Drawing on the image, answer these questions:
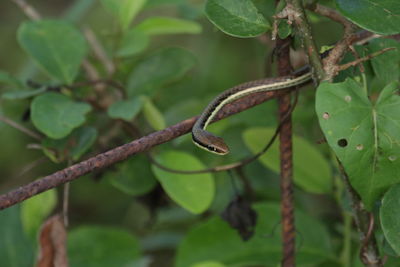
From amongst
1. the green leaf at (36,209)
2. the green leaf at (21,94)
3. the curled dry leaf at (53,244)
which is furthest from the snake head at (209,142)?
the green leaf at (36,209)

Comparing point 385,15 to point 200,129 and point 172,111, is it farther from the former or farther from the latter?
point 172,111

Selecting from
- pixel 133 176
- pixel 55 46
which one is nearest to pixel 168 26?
pixel 55 46

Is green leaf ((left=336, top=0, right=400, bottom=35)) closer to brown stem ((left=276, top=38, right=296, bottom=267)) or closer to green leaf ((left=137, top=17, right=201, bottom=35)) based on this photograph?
brown stem ((left=276, top=38, right=296, bottom=267))

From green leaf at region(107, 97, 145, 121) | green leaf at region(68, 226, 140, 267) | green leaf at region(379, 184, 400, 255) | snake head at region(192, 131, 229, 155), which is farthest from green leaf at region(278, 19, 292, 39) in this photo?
green leaf at region(68, 226, 140, 267)

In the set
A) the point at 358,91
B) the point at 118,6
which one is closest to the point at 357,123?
the point at 358,91

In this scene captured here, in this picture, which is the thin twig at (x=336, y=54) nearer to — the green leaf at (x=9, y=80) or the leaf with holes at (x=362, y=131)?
the leaf with holes at (x=362, y=131)

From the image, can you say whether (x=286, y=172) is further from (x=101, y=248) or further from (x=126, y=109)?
(x=101, y=248)

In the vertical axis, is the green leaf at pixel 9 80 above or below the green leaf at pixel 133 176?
above
